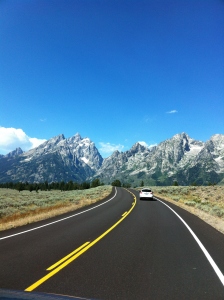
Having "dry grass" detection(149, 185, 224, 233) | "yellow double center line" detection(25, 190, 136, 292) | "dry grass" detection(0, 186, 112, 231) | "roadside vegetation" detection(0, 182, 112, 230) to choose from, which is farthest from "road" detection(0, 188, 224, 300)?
"dry grass" detection(149, 185, 224, 233)

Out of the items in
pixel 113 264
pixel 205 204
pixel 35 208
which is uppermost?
pixel 205 204

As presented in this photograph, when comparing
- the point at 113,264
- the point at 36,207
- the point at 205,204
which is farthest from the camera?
the point at 205,204

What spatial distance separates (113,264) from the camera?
23.3ft

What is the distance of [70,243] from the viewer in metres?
9.57

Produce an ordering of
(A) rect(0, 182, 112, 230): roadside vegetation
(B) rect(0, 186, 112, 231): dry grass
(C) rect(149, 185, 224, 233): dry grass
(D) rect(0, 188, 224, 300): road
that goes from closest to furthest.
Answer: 1. (D) rect(0, 188, 224, 300): road
2. (B) rect(0, 186, 112, 231): dry grass
3. (A) rect(0, 182, 112, 230): roadside vegetation
4. (C) rect(149, 185, 224, 233): dry grass

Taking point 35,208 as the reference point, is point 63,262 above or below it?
below

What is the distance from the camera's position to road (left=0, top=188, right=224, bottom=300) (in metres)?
5.34

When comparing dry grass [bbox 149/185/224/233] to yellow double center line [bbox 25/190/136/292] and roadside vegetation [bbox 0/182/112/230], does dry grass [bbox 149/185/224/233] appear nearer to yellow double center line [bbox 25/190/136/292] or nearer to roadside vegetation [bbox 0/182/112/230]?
yellow double center line [bbox 25/190/136/292]

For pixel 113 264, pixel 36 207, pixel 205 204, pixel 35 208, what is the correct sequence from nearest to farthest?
pixel 113 264 < pixel 35 208 < pixel 36 207 < pixel 205 204

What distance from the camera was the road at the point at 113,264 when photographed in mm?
5336

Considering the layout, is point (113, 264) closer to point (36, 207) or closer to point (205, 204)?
point (36, 207)

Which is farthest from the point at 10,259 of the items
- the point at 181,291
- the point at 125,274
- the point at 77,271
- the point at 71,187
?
the point at 71,187

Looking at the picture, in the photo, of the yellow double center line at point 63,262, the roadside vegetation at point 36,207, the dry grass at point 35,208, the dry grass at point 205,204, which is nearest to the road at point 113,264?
the yellow double center line at point 63,262

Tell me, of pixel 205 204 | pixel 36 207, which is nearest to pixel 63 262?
pixel 36 207
